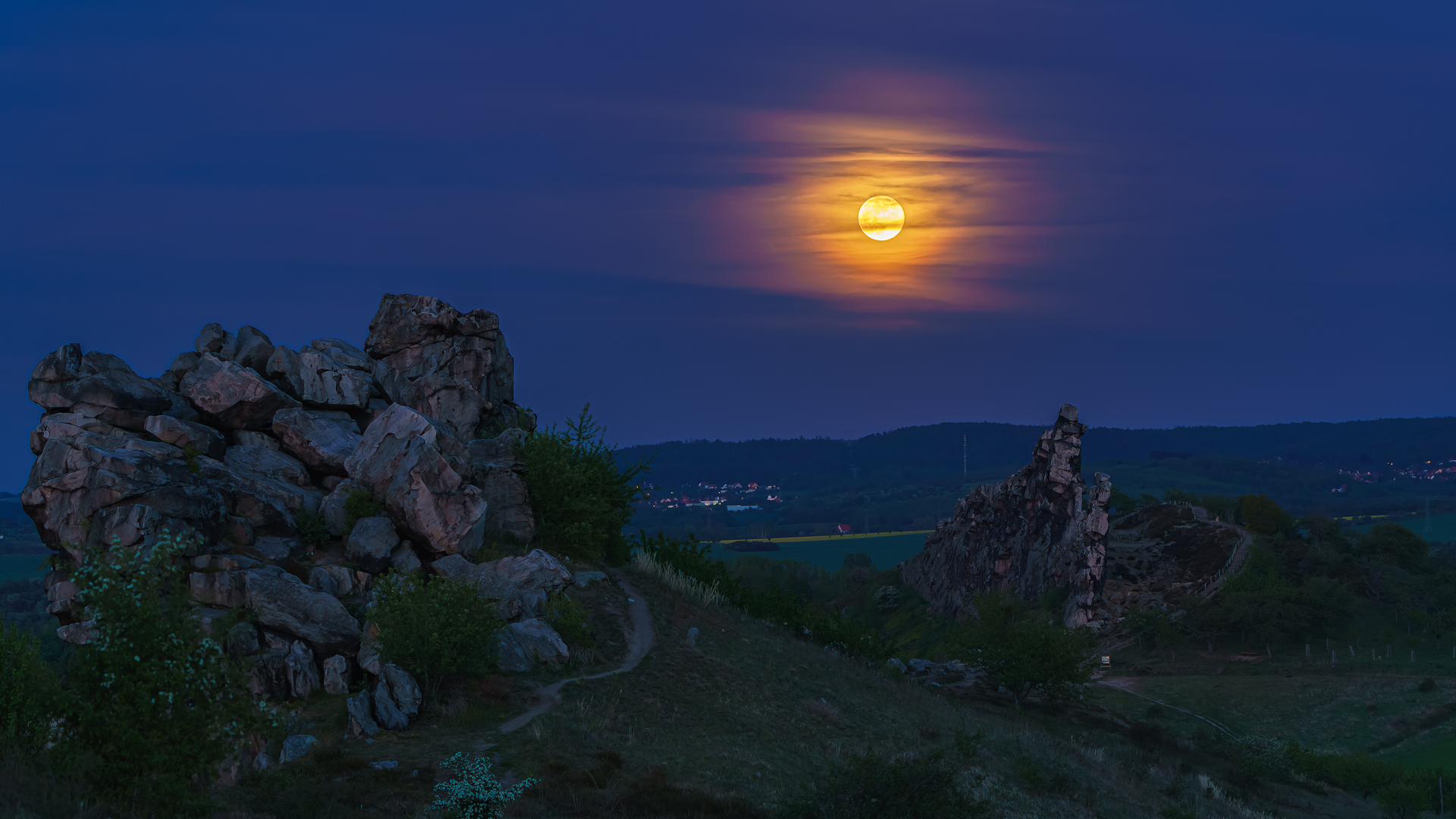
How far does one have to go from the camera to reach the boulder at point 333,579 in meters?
32.0

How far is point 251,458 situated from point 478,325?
56.0 feet

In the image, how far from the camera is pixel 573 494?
4488 centimetres

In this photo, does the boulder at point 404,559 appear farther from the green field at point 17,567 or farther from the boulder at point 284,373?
the green field at point 17,567

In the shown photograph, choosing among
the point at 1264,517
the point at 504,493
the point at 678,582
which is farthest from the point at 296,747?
the point at 1264,517

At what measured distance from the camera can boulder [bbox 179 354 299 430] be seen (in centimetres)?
3775

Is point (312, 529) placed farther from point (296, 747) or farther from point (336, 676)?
point (296, 747)

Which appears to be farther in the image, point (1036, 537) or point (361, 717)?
point (1036, 537)

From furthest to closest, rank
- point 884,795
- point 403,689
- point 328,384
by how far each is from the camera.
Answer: point 328,384
point 403,689
point 884,795

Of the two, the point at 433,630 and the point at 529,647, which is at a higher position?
the point at 433,630

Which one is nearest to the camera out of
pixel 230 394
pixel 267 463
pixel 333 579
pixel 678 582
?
pixel 333 579

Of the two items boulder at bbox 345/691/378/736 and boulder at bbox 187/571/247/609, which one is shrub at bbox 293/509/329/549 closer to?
boulder at bbox 187/571/247/609

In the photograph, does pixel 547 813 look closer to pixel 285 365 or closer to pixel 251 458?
pixel 251 458

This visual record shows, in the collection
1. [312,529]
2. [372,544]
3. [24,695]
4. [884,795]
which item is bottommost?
[884,795]

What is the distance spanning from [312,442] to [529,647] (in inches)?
497
